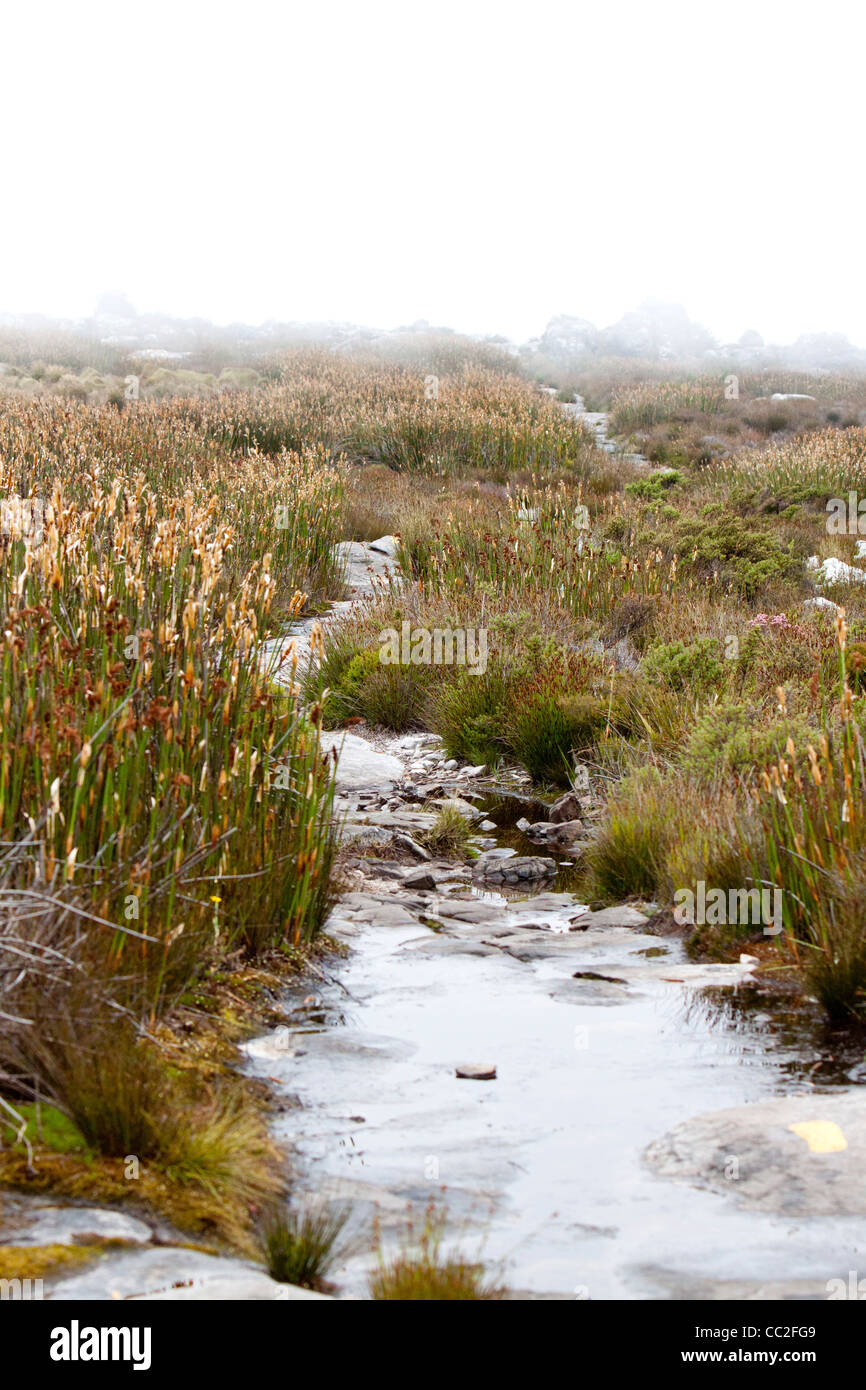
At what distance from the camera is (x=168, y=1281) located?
2031 millimetres

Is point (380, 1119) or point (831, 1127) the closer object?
point (831, 1127)

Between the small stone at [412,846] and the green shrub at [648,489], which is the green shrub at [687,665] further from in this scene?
the green shrub at [648,489]

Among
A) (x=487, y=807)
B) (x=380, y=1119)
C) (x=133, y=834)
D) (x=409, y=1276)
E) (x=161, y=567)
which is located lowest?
(x=487, y=807)

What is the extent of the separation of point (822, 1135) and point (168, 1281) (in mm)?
1505

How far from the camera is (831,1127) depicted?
8.78ft

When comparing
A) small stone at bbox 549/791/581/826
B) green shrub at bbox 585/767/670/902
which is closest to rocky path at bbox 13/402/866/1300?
green shrub at bbox 585/767/670/902


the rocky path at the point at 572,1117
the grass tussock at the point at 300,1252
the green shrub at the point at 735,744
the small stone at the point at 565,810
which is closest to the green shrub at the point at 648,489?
the small stone at the point at 565,810

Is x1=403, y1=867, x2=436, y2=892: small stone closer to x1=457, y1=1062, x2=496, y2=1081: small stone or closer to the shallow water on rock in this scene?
the shallow water on rock

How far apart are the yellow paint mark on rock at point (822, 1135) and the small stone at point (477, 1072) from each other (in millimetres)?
837

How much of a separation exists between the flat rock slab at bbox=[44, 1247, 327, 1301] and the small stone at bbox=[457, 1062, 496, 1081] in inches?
44.1

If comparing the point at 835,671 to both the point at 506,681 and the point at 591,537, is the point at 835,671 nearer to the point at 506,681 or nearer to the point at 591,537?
the point at 506,681

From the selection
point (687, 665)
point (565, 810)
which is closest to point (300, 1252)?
point (565, 810)
